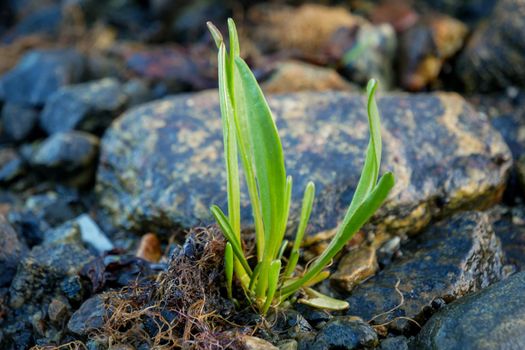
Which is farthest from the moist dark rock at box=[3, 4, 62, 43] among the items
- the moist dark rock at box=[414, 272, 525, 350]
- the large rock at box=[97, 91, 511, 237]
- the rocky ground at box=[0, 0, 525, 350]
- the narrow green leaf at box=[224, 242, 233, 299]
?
the moist dark rock at box=[414, 272, 525, 350]

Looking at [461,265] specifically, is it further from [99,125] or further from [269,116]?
[99,125]

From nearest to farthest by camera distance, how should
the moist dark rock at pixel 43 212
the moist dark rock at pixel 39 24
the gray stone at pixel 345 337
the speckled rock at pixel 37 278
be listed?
the gray stone at pixel 345 337 → the speckled rock at pixel 37 278 → the moist dark rock at pixel 43 212 → the moist dark rock at pixel 39 24

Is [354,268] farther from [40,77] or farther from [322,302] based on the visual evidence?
[40,77]

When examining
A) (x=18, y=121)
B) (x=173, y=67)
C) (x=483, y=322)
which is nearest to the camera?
(x=483, y=322)

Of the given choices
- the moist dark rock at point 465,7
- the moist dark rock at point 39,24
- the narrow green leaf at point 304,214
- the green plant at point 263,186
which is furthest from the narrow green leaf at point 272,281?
the moist dark rock at point 39,24

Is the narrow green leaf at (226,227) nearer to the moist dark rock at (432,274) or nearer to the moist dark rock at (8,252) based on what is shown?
the moist dark rock at (432,274)

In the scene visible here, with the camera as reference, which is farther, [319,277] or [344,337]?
[319,277]

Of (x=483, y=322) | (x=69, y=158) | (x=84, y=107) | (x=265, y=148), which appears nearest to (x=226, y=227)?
(x=265, y=148)

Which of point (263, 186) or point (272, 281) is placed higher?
point (263, 186)
